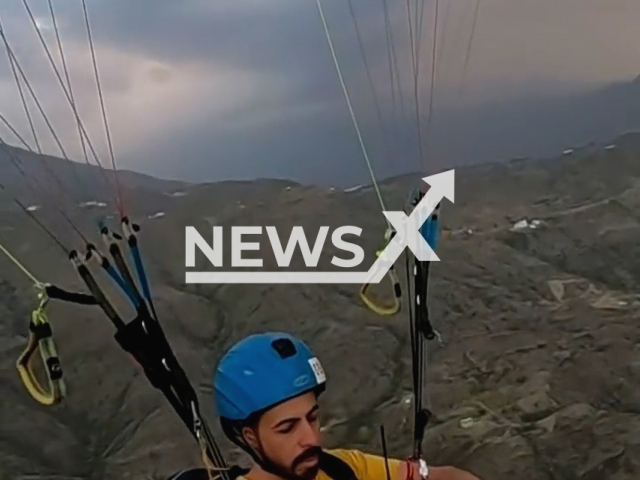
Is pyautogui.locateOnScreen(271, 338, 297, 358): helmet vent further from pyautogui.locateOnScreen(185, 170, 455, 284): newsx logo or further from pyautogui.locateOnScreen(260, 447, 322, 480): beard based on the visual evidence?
pyautogui.locateOnScreen(185, 170, 455, 284): newsx logo

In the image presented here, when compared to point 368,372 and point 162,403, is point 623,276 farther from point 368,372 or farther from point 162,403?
point 162,403

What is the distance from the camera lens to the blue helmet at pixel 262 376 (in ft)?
3.25

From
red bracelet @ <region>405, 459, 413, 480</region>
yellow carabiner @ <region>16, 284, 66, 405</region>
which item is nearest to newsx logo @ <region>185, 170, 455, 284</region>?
yellow carabiner @ <region>16, 284, 66, 405</region>

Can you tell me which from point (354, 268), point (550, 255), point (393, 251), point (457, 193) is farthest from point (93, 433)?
point (393, 251)

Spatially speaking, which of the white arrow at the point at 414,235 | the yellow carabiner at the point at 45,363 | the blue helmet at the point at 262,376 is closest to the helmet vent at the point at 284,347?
the blue helmet at the point at 262,376

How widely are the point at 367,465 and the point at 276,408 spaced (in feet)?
0.53

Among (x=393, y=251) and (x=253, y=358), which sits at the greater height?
(x=393, y=251)

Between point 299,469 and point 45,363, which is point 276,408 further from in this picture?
point 45,363

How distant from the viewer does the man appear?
0.99 meters

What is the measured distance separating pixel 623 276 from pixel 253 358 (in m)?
5.01

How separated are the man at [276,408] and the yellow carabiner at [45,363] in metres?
0.31

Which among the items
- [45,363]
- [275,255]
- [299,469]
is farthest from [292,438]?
[275,255]

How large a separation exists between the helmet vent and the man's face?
0.05 m

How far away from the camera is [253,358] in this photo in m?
1.01
